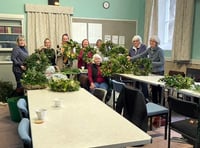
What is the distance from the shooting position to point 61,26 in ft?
21.8

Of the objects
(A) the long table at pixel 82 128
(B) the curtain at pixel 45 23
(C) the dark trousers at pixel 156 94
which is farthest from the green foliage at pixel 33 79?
(B) the curtain at pixel 45 23

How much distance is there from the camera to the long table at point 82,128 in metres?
1.45

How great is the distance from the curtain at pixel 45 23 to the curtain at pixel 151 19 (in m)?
2.20

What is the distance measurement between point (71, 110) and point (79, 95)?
2.12ft

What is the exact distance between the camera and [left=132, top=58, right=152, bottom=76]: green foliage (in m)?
4.17

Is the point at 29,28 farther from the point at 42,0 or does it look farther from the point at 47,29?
the point at 42,0

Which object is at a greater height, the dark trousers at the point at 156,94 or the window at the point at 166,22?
the window at the point at 166,22

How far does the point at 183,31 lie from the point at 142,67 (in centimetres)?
176

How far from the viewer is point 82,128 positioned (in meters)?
1.66

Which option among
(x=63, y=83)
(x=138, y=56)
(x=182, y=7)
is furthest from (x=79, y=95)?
(x=182, y=7)

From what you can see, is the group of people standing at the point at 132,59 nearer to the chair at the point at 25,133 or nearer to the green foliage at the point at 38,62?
the green foliage at the point at 38,62

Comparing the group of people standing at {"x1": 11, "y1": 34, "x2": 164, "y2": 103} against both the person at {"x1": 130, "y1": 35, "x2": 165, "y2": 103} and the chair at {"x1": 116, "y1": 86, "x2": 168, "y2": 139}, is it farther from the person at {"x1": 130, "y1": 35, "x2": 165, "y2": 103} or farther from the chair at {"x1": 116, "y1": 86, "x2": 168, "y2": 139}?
the chair at {"x1": 116, "y1": 86, "x2": 168, "y2": 139}

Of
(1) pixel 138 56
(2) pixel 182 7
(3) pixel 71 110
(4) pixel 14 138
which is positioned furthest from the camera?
(2) pixel 182 7

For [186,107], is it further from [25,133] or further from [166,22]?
[166,22]
